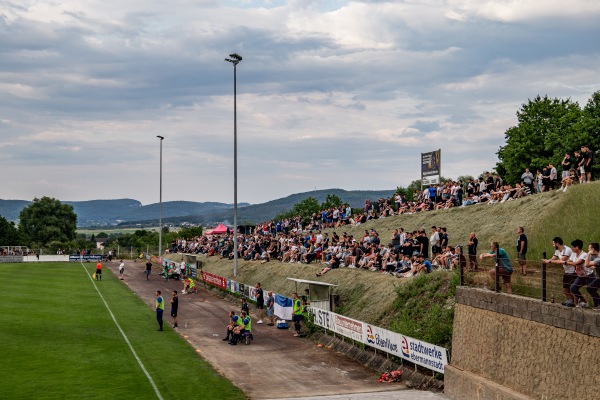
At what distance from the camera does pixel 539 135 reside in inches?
2965

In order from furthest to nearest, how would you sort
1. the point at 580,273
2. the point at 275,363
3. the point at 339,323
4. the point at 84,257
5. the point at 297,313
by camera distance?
the point at 84,257, the point at 297,313, the point at 339,323, the point at 275,363, the point at 580,273

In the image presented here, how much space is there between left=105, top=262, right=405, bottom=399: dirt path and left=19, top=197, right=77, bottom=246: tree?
14942 centimetres

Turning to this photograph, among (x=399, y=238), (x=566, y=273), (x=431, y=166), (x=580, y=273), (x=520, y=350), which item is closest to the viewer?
(x=580, y=273)

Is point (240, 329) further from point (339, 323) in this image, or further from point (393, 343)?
point (393, 343)

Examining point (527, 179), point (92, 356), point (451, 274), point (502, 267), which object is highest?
point (527, 179)

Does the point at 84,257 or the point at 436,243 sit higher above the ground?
the point at 436,243

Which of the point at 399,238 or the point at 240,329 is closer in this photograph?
the point at 240,329

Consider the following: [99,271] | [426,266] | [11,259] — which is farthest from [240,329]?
[11,259]

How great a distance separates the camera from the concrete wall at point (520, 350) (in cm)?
1575

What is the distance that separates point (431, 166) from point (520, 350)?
114 feet

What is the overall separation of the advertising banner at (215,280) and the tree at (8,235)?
119 m

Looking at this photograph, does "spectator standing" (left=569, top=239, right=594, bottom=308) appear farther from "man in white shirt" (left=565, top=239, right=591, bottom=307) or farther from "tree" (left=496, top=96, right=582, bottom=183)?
"tree" (left=496, top=96, right=582, bottom=183)

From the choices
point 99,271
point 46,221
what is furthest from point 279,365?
point 46,221

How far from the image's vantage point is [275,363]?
1054 inches
